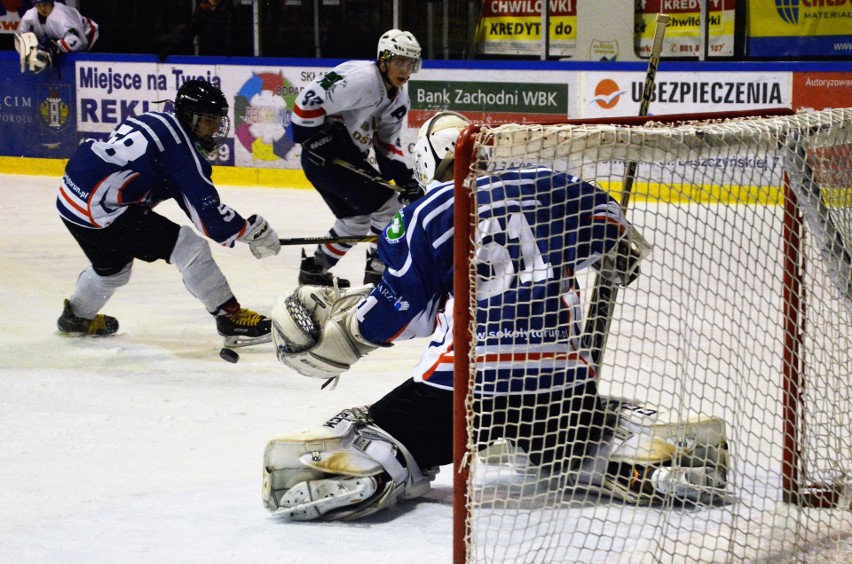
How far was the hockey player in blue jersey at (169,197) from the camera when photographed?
4512 millimetres

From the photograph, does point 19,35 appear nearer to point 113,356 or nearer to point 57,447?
point 113,356

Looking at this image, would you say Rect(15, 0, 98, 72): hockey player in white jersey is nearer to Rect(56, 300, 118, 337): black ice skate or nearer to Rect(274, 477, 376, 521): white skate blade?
Rect(56, 300, 118, 337): black ice skate

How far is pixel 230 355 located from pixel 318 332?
1715 millimetres

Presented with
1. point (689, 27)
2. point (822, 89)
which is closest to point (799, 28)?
point (689, 27)

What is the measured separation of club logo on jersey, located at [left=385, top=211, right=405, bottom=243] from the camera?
2.68 m

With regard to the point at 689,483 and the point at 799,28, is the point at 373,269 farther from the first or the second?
the point at 799,28

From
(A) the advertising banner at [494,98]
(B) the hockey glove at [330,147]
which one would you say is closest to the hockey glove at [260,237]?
(B) the hockey glove at [330,147]

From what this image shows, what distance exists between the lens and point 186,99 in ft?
14.8

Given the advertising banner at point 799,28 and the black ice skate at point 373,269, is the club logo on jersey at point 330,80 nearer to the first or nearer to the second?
the black ice skate at point 373,269

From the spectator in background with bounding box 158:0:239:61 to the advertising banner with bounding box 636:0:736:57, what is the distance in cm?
304

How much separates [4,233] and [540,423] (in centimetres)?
515

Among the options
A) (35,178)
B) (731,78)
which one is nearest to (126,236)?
(731,78)

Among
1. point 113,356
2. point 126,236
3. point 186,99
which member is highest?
point 186,99

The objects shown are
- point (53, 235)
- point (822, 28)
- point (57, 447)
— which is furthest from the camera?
point (822, 28)
